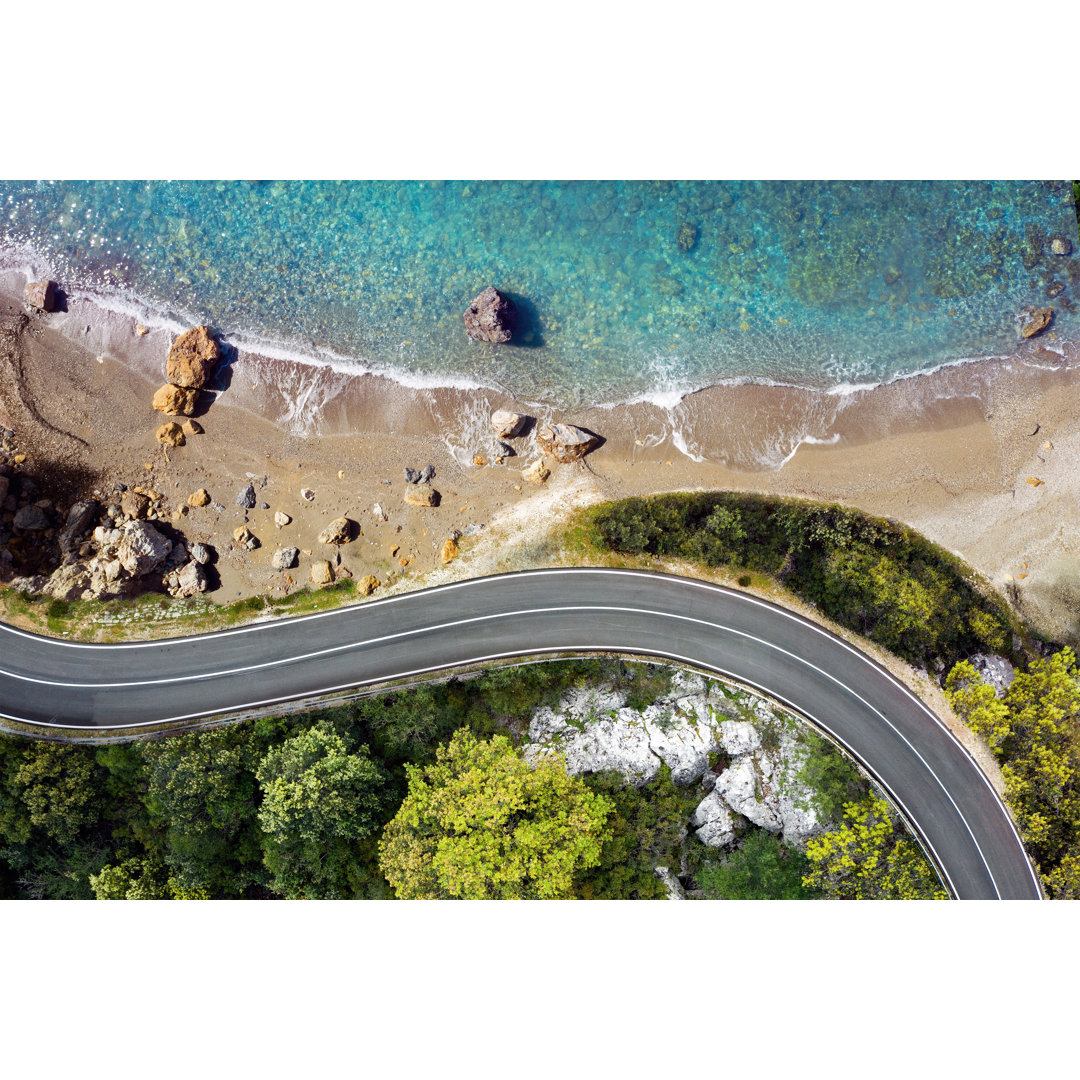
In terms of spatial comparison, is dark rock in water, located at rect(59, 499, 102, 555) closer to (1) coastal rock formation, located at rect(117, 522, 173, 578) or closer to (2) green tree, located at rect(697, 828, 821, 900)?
(1) coastal rock formation, located at rect(117, 522, 173, 578)

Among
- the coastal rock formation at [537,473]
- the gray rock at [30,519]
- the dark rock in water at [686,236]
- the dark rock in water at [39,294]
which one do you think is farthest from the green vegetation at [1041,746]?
the dark rock in water at [39,294]

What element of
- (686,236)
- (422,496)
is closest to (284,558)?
(422,496)

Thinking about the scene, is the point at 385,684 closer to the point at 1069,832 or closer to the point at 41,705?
the point at 41,705

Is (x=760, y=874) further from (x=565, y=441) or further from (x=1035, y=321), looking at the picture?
(x=1035, y=321)

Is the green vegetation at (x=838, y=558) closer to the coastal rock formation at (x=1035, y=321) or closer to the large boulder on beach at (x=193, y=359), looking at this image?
the coastal rock formation at (x=1035, y=321)

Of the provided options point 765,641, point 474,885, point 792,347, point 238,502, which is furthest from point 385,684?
point 792,347

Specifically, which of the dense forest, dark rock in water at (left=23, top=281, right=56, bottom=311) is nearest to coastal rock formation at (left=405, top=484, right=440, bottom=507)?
the dense forest
